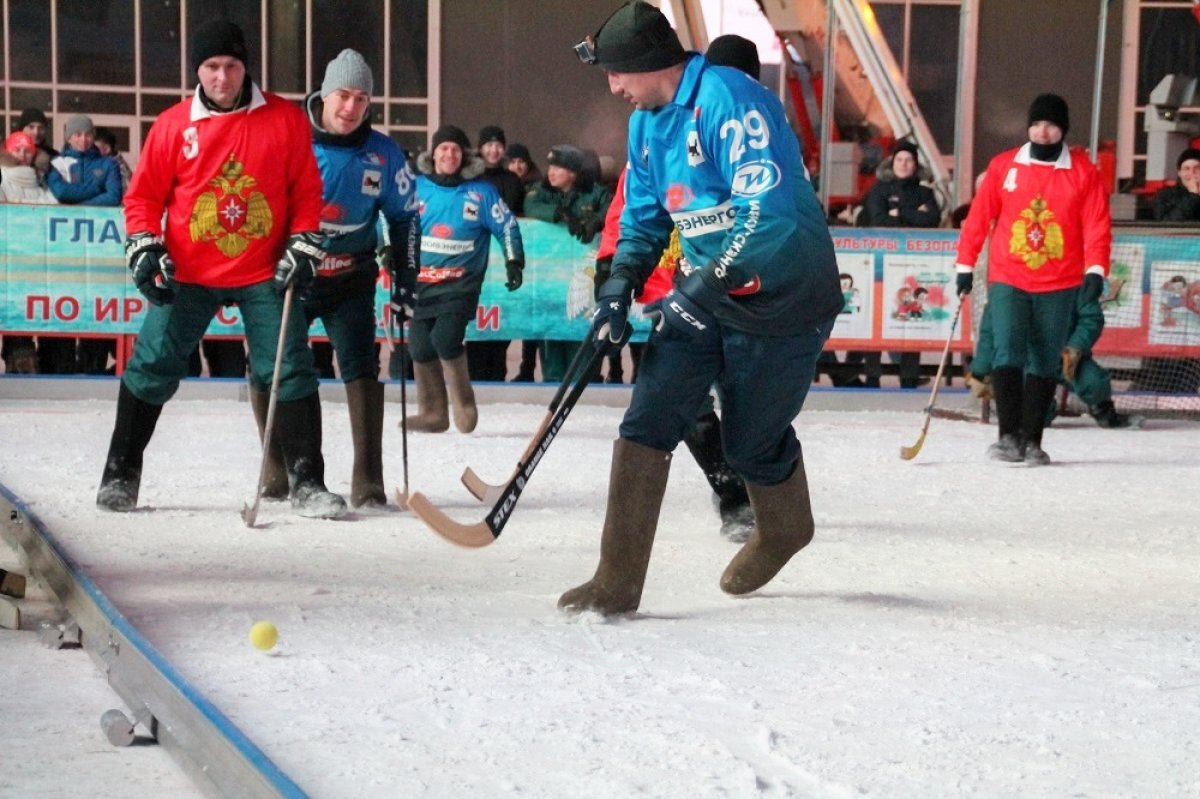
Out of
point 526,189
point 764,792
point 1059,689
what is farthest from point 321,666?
point 526,189

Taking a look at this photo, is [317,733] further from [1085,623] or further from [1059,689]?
[1085,623]

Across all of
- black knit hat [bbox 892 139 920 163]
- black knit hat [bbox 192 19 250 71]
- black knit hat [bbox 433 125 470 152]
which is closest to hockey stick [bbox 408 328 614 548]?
black knit hat [bbox 192 19 250 71]

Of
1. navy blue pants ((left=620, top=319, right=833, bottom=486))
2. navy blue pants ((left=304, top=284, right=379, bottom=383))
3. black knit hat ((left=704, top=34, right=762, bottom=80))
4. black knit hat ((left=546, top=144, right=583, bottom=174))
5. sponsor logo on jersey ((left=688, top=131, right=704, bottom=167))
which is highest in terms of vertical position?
black knit hat ((left=704, top=34, right=762, bottom=80))

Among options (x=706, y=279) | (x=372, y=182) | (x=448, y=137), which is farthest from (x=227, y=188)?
(x=448, y=137)

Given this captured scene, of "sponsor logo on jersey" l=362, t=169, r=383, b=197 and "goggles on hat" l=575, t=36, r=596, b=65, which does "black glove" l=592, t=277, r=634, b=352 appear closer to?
"goggles on hat" l=575, t=36, r=596, b=65

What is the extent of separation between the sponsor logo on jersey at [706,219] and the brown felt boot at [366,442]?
7.98ft

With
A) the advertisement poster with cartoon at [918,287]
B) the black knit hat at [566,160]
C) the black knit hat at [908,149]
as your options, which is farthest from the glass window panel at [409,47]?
the advertisement poster with cartoon at [918,287]

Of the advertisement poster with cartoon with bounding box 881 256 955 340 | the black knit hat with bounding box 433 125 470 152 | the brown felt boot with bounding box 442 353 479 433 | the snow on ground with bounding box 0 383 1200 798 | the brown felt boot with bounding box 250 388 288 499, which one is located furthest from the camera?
the advertisement poster with cartoon with bounding box 881 256 955 340

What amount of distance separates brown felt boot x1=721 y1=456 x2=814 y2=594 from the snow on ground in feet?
0.23

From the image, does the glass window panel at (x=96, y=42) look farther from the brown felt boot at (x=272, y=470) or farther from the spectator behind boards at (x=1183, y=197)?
the brown felt boot at (x=272, y=470)

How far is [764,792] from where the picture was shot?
3.13m

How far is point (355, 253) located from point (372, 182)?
27 centimetres

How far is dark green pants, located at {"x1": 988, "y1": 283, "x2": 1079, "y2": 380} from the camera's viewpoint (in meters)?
8.52

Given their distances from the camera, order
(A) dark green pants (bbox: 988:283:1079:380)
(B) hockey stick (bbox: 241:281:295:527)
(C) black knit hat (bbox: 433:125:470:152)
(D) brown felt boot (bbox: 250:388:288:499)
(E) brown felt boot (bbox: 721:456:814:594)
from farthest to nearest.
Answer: (C) black knit hat (bbox: 433:125:470:152), (A) dark green pants (bbox: 988:283:1079:380), (D) brown felt boot (bbox: 250:388:288:499), (B) hockey stick (bbox: 241:281:295:527), (E) brown felt boot (bbox: 721:456:814:594)
